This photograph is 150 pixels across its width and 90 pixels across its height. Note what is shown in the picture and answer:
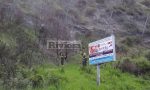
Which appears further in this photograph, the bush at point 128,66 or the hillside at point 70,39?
the bush at point 128,66

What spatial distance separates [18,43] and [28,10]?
26.3 feet

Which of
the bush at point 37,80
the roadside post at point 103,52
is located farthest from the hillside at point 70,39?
the roadside post at point 103,52

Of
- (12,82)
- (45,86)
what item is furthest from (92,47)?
(12,82)

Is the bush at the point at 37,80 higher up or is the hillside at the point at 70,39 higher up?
the hillside at the point at 70,39

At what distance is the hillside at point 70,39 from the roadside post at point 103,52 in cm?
116

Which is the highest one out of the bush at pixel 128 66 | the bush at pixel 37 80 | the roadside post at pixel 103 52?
the roadside post at pixel 103 52

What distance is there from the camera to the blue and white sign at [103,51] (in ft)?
65.7

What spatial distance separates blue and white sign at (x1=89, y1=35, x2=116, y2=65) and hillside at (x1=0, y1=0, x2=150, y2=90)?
1255mm

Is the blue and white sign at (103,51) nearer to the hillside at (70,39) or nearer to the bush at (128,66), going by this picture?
the hillside at (70,39)

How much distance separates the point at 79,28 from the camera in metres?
36.7

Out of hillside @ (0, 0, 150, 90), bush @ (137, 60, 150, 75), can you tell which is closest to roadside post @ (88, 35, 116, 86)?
hillside @ (0, 0, 150, 90)

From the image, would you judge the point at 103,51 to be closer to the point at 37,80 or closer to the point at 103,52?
the point at 103,52

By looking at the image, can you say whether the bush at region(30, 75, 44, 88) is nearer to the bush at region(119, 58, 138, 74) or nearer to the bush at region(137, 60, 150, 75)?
the bush at region(119, 58, 138, 74)

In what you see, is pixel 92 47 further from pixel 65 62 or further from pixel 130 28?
pixel 130 28
